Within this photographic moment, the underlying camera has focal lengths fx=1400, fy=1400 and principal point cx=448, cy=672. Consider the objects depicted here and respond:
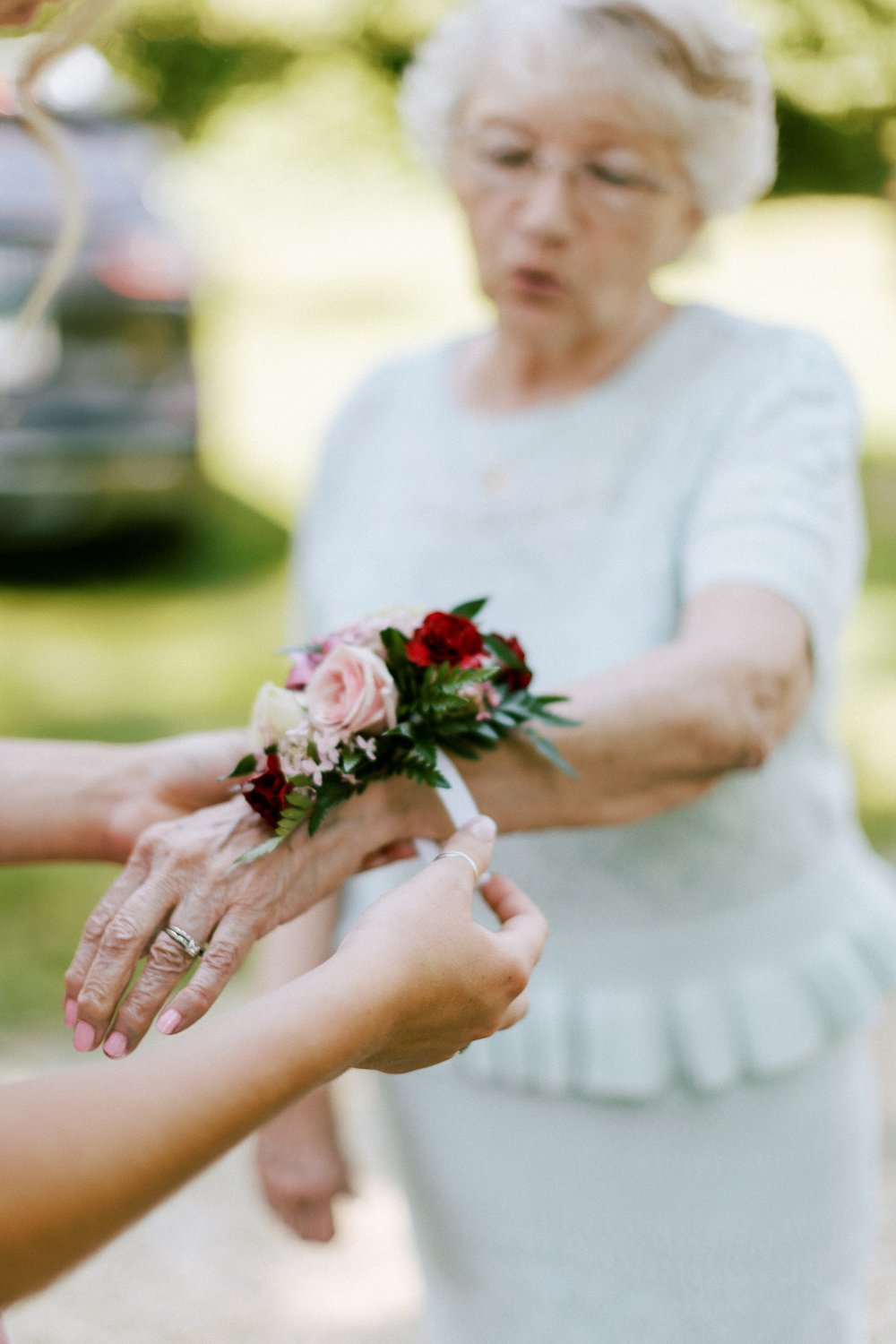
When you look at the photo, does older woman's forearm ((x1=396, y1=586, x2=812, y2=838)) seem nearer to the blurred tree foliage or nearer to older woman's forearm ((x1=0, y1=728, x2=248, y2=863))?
older woman's forearm ((x1=0, y1=728, x2=248, y2=863))

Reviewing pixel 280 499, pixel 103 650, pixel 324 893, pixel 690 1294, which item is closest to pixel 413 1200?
pixel 690 1294

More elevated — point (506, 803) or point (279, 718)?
point (279, 718)

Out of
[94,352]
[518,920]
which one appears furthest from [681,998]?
[94,352]

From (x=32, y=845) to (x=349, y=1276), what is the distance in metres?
1.76

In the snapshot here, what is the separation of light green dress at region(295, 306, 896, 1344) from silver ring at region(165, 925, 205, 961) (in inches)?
23.1

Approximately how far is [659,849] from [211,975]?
70cm

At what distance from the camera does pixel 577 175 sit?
1.85 m

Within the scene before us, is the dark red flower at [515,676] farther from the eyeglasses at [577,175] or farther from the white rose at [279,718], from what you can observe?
the eyeglasses at [577,175]

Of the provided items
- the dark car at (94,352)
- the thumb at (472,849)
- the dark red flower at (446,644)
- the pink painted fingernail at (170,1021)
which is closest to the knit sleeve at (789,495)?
the dark red flower at (446,644)

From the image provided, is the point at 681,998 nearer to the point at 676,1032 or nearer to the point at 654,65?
the point at 676,1032

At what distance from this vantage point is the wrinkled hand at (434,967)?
1.12 m

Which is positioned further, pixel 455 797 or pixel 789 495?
pixel 789 495

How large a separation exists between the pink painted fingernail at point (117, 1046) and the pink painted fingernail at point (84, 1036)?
1.1 inches

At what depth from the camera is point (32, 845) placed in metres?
1.68
